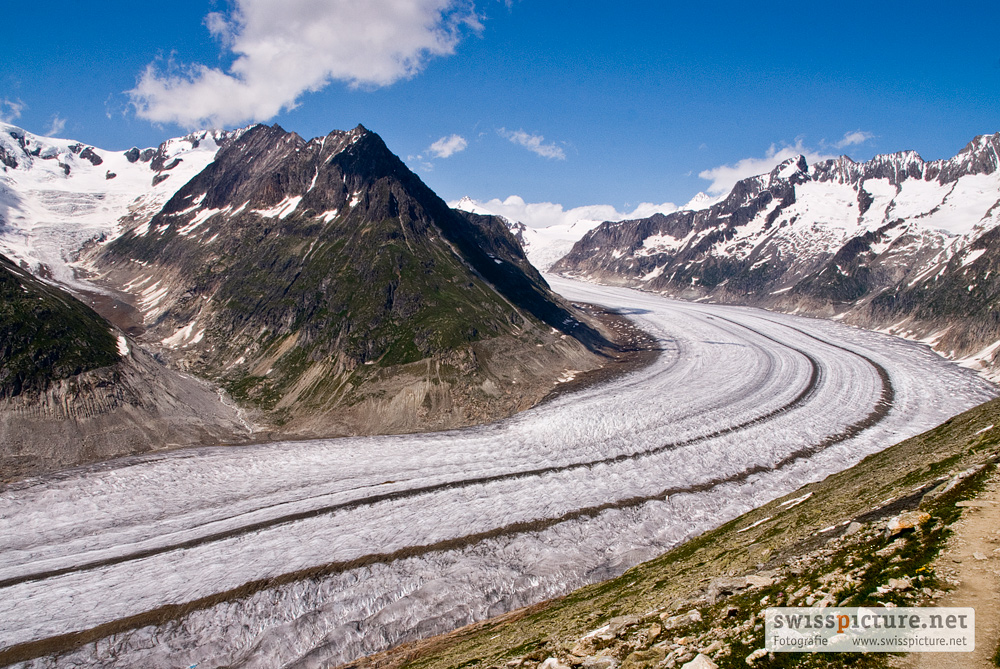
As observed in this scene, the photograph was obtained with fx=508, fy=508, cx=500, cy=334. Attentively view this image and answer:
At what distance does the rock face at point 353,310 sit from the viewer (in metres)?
70.8

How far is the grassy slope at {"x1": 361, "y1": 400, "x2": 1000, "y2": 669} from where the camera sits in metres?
15.3

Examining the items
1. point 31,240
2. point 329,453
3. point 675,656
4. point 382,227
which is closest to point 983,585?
point 675,656

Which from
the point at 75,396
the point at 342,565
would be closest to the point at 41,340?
the point at 75,396

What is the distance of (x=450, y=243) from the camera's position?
10631cm

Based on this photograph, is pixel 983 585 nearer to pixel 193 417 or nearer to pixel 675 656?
pixel 675 656

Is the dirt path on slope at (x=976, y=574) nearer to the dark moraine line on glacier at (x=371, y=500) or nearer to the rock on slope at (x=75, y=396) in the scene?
the dark moraine line on glacier at (x=371, y=500)

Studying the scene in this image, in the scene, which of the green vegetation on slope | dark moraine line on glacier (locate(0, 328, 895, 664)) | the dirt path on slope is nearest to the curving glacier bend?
dark moraine line on glacier (locate(0, 328, 895, 664))

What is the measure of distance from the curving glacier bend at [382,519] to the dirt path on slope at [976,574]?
2459 centimetres

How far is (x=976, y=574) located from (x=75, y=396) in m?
73.6

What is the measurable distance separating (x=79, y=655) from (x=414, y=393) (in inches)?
1716

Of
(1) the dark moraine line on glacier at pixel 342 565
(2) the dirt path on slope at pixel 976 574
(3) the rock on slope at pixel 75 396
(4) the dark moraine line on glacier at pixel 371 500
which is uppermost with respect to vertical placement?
(3) the rock on slope at pixel 75 396

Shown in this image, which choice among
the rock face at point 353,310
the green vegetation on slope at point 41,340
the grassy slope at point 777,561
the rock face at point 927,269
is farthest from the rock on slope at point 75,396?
the rock face at point 927,269

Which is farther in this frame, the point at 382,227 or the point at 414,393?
the point at 382,227

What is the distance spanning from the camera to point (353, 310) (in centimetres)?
8250
